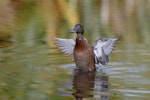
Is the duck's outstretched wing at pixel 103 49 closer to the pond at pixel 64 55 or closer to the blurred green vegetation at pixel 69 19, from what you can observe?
the pond at pixel 64 55

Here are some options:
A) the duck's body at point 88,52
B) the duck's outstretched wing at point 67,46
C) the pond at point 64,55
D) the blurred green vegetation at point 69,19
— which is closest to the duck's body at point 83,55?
the duck's body at point 88,52

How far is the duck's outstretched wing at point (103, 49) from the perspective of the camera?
304 inches

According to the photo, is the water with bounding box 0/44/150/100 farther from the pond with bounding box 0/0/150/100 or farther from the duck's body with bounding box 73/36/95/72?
the duck's body with bounding box 73/36/95/72

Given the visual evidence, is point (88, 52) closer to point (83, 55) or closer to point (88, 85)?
point (83, 55)

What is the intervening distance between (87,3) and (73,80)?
5.61 meters

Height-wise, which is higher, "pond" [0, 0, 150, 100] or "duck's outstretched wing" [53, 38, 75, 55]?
"duck's outstretched wing" [53, 38, 75, 55]

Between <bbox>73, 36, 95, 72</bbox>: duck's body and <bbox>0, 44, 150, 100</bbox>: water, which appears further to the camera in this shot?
<bbox>73, 36, 95, 72</bbox>: duck's body

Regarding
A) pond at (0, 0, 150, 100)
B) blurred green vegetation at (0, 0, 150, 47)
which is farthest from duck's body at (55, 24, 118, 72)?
blurred green vegetation at (0, 0, 150, 47)

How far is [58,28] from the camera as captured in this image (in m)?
10.2

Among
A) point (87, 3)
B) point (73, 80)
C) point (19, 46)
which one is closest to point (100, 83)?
point (73, 80)

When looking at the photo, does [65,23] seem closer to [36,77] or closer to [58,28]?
[58,28]

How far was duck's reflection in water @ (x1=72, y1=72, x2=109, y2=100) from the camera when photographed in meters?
6.13

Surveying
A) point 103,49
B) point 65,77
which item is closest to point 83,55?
point 103,49

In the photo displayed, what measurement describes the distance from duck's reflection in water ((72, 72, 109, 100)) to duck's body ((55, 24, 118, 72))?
0.18 m
